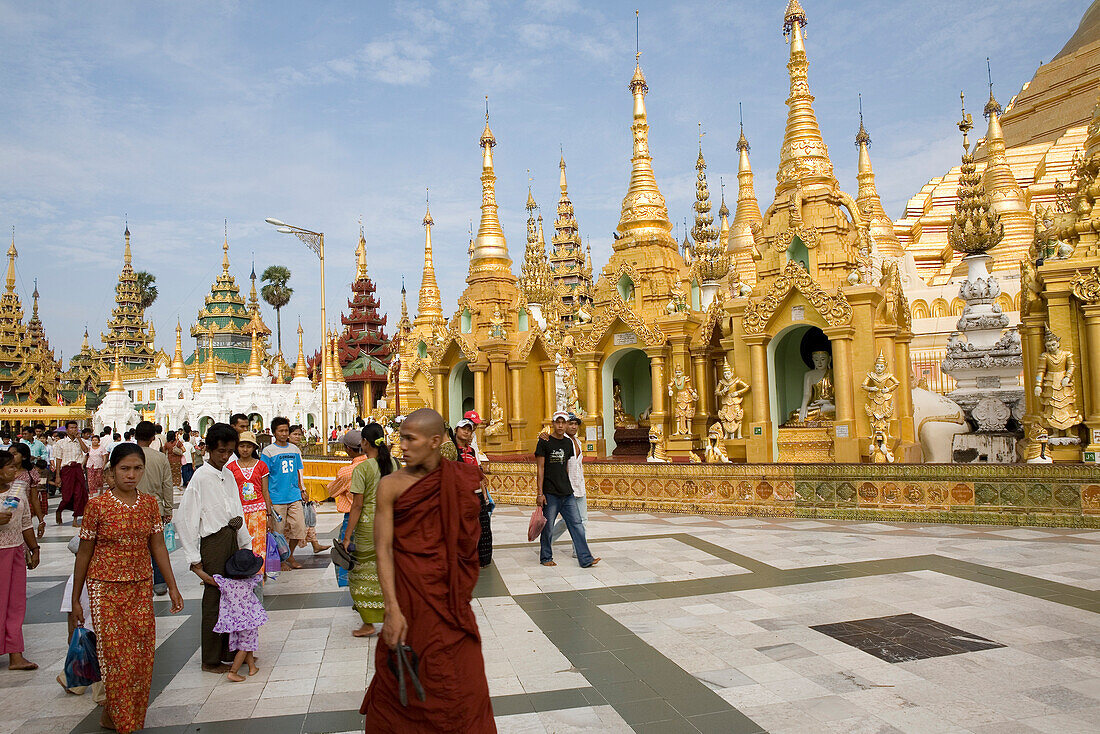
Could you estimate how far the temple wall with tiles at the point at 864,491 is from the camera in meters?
9.83

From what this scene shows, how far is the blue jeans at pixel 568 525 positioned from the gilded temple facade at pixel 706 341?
5.87m

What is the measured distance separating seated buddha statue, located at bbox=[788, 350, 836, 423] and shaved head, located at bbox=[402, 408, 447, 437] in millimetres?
11499

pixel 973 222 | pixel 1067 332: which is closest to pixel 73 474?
pixel 1067 332

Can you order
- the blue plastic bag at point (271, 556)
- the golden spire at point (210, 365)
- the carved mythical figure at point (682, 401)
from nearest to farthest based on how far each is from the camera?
the blue plastic bag at point (271, 556) → the carved mythical figure at point (682, 401) → the golden spire at point (210, 365)

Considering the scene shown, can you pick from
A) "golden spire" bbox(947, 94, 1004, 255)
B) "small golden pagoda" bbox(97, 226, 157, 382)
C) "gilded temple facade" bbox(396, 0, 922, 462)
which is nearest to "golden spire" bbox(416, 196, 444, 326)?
"gilded temple facade" bbox(396, 0, 922, 462)

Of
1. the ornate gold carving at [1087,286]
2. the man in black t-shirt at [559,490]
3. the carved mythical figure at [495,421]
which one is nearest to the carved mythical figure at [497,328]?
the carved mythical figure at [495,421]

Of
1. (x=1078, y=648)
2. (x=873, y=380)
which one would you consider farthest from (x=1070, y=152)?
(x=1078, y=648)

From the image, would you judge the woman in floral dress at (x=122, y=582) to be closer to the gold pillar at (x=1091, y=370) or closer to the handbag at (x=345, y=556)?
the handbag at (x=345, y=556)

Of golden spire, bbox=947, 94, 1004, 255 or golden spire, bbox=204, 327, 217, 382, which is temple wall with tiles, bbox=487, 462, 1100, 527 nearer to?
golden spire, bbox=947, 94, 1004, 255

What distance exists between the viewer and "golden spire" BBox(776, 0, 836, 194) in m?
15.5

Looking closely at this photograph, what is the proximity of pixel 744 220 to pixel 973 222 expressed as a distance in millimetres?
12208

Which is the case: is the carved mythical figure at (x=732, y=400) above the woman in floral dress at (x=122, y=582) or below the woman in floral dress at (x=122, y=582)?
above

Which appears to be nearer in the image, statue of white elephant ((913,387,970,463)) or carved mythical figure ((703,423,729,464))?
statue of white elephant ((913,387,970,463))

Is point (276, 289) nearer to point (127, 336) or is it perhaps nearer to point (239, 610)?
point (127, 336)
